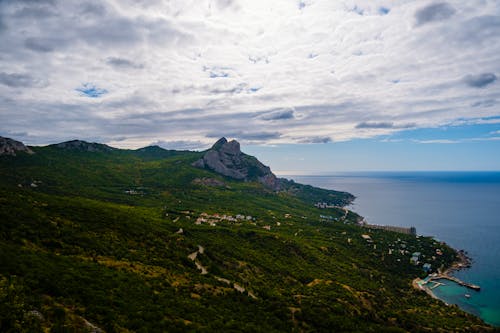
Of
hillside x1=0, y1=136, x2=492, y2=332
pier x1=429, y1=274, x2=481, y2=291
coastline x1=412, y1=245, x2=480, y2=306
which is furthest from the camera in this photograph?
pier x1=429, y1=274, x2=481, y2=291

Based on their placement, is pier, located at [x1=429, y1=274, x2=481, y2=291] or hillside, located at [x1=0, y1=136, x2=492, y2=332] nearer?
hillside, located at [x1=0, y1=136, x2=492, y2=332]

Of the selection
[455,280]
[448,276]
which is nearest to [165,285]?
[455,280]

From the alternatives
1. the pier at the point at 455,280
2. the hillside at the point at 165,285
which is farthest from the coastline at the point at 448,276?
the hillside at the point at 165,285

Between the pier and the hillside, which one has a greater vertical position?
the hillside

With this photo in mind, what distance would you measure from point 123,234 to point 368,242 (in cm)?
15916

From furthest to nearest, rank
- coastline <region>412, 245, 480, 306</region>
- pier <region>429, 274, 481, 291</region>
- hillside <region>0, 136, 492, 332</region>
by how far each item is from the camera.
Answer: pier <region>429, 274, 481, 291</region> < coastline <region>412, 245, 480, 306</region> < hillside <region>0, 136, 492, 332</region>

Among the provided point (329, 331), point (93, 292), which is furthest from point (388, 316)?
point (93, 292)

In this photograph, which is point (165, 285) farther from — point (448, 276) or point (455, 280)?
point (448, 276)

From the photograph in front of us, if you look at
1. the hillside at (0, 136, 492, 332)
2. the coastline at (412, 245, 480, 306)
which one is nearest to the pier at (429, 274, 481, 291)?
the coastline at (412, 245, 480, 306)

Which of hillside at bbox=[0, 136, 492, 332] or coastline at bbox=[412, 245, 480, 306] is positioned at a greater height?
hillside at bbox=[0, 136, 492, 332]

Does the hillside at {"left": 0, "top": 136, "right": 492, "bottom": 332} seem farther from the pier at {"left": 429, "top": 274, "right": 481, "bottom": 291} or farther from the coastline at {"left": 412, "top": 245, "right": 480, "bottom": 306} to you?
the pier at {"left": 429, "top": 274, "right": 481, "bottom": 291}

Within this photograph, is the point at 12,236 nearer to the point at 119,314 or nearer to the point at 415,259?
the point at 119,314

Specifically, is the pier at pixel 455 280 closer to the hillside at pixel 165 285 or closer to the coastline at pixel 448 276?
the coastline at pixel 448 276

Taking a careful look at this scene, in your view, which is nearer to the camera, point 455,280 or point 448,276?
point 455,280
